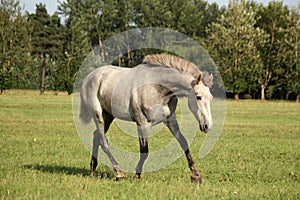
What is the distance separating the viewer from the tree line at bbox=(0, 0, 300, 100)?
210ft

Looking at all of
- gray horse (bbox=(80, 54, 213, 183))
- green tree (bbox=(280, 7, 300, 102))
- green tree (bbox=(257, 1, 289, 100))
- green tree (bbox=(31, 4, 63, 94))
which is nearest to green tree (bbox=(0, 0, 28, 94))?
green tree (bbox=(31, 4, 63, 94))

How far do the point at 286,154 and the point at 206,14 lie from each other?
82.8 metres

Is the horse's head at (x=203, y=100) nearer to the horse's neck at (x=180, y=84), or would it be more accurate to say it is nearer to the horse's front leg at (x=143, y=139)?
the horse's neck at (x=180, y=84)

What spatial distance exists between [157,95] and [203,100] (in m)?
1.07

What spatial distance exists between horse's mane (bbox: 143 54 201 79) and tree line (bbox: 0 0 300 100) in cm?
5413

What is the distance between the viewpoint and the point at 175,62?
31.0ft

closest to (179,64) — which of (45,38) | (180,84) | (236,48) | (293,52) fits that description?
(180,84)

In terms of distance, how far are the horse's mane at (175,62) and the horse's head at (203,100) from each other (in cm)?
31

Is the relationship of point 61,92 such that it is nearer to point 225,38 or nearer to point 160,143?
point 225,38

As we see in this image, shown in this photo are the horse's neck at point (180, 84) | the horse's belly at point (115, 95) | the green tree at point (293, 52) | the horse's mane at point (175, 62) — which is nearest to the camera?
the horse's neck at point (180, 84)

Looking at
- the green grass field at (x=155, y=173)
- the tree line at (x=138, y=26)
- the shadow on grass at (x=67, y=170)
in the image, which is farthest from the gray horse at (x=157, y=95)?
the tree line at (x=138, y=26)

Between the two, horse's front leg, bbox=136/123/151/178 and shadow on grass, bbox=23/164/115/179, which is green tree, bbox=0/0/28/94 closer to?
shadow on grass, bbox=23/164/115/179

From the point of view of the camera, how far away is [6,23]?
67188 millimetres

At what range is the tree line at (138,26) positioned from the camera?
210 ft
